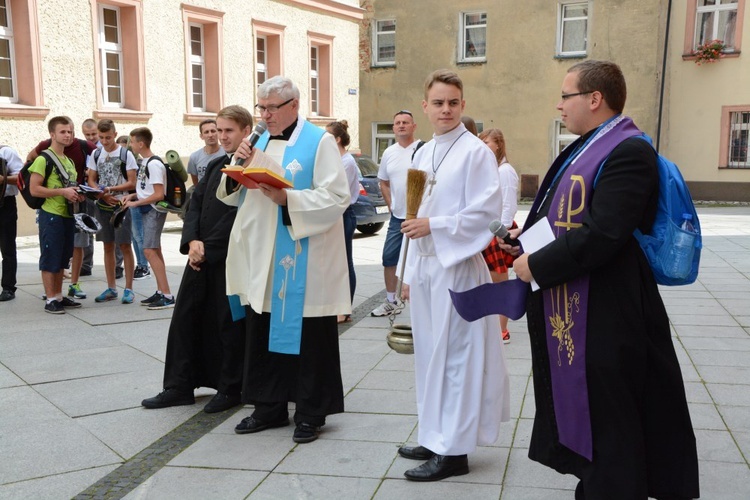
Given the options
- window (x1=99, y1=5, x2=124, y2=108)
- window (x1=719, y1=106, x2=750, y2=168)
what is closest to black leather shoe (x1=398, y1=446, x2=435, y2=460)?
window (x1=99, y1=5, x2=124, y2=108)

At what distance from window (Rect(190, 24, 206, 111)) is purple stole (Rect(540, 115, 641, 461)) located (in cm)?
1493

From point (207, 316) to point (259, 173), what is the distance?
4.61 ft

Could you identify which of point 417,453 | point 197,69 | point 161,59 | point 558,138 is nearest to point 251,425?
point 417,453

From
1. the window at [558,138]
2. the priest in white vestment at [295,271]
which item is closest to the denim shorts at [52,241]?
the priest in white vestment at [295,271]

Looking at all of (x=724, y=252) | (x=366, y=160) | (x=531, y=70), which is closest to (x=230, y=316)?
(x=724, y=252)

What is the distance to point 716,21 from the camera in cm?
2256

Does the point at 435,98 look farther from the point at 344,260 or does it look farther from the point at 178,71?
the point at 178,71

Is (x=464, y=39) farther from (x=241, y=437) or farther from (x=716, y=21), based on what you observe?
(x=241, y=437)

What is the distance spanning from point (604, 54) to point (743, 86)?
4.02 metres

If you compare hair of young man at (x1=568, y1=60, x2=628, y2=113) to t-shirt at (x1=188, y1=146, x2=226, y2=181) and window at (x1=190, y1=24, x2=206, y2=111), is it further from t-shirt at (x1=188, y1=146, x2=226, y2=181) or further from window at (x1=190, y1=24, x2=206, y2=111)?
window at (x1=190, y1=24, x2=206, y2=111)

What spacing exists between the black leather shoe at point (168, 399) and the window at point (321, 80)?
648 inches

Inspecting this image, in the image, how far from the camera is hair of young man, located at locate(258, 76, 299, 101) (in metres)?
4.24

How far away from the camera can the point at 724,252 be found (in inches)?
480

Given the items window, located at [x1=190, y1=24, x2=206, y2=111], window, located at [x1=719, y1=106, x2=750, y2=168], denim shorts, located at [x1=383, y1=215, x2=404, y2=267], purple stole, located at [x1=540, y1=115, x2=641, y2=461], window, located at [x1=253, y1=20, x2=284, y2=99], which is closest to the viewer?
purple stole, located at [x1=540, y1=115, x2=641, y2=461]
